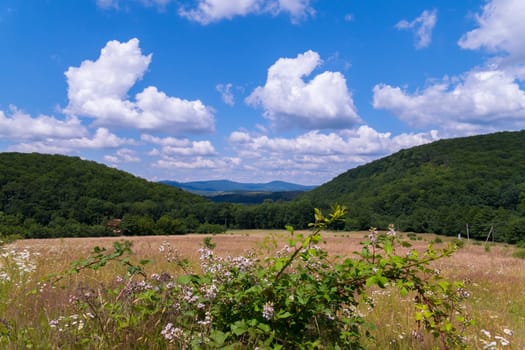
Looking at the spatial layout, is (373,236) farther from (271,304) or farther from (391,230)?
(271,304)

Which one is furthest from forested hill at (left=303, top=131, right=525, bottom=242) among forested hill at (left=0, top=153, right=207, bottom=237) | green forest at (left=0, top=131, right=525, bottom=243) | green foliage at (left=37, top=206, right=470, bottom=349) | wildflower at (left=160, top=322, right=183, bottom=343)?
wildflower at (left=160, top=322, right=183, bottom=343)

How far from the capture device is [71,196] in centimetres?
12344

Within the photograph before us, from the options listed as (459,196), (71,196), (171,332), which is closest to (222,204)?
(71,196)

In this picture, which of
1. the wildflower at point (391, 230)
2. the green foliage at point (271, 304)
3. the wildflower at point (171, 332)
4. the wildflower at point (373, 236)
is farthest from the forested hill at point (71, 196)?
the wildflower at point (391, 230)

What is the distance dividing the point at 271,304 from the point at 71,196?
140795 millimetres

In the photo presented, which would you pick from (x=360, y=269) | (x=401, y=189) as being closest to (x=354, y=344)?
(x=360, y=269)

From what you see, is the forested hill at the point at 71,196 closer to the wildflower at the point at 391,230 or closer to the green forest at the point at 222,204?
the green forest at the point at 222,204

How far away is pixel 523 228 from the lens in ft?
257

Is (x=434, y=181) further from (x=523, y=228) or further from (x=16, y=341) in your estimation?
(x=16, y=341)

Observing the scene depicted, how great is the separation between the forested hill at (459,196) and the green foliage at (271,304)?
7242 cm

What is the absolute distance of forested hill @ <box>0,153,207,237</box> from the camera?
104 m

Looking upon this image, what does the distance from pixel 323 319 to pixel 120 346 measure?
5.85 feet

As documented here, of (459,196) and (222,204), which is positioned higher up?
(459,196)

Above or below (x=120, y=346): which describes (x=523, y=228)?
below
